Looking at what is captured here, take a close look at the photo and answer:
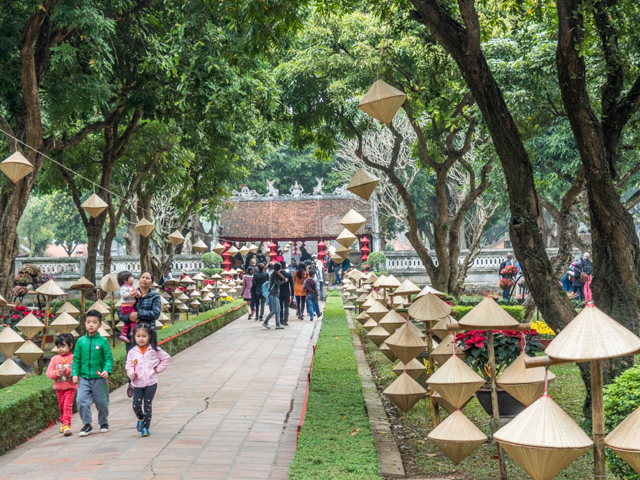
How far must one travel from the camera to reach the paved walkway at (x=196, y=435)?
5.27m

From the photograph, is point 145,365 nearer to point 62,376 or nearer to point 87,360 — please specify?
point 87,360

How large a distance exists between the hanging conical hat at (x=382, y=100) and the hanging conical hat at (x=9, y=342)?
4934 millimetres

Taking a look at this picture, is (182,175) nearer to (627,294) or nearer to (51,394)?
(51,394)

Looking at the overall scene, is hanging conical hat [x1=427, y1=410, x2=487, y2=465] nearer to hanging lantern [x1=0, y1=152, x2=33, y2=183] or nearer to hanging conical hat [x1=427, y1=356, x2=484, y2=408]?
hanging conical hat [x1=427, y1=356, x2=484, y2=408]

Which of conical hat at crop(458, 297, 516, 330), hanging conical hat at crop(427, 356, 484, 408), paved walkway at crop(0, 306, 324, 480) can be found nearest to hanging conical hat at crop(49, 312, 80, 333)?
paved walkway at crop(0, 306, 324, 480)

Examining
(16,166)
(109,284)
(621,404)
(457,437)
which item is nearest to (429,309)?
(457,437)

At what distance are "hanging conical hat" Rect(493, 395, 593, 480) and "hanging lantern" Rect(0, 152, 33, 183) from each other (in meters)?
6.68

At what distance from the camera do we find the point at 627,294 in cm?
586

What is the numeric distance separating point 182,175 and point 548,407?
1498 cm

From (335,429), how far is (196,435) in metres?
1.40

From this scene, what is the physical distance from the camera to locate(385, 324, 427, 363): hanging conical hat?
6.65 m

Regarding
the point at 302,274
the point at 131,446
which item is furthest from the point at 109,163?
the point at 131,446

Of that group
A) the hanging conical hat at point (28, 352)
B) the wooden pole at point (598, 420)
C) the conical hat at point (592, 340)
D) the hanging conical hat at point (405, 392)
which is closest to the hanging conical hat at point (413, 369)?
the hanging conical hat at point (405, 392)

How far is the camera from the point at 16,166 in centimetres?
766
